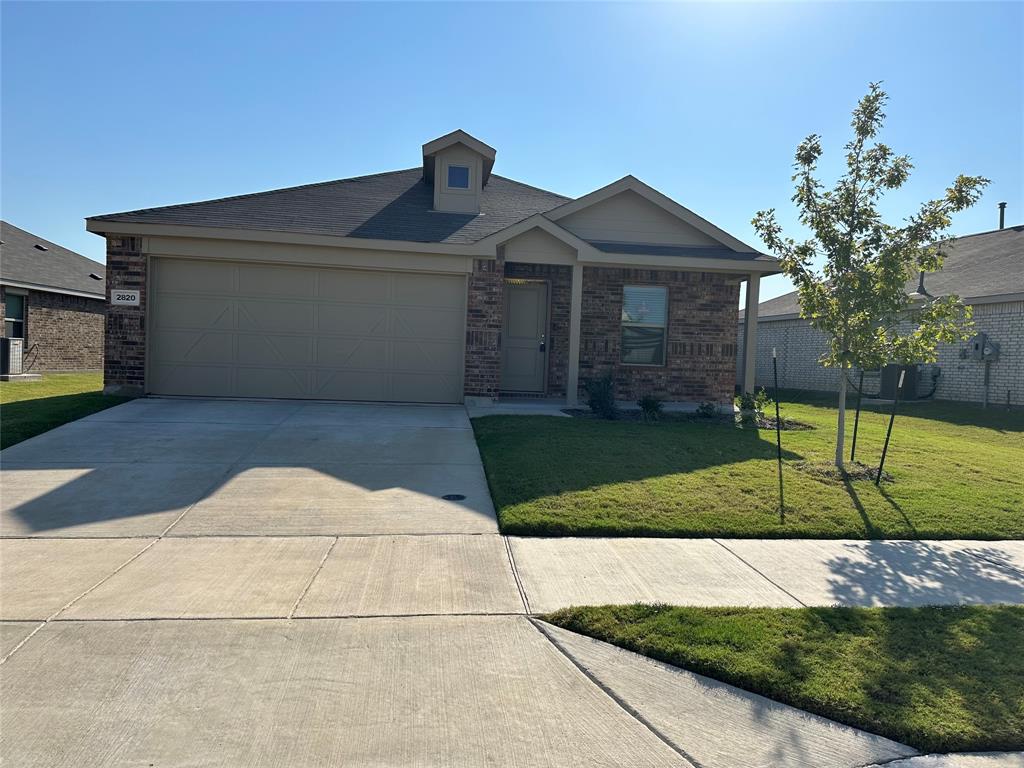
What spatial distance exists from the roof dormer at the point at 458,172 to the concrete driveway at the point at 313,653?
886 cm

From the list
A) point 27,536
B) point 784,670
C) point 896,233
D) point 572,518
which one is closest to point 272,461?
point 27,536

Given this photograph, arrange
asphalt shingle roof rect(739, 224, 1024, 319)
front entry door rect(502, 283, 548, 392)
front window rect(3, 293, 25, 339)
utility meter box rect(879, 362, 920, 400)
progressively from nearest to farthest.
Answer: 1. front entry door rect(502, 283, 548, 392)
2. asphalt shingle roof rect(739, 224, 1024, 319)
3. utility meter box rect(879, 362, 920, 400)
4. front window rect(3, 293, 25, 339)

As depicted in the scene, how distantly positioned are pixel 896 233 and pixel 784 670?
6.31 m

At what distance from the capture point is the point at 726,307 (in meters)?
13.7

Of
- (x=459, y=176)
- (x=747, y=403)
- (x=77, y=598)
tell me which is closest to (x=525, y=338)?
(x=459, y=176)

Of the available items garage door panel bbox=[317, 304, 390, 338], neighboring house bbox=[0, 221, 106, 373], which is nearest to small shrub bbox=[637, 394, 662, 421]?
garage door panel bbox=[317, 304, 390, 338]

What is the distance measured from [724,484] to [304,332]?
8072 millimetres

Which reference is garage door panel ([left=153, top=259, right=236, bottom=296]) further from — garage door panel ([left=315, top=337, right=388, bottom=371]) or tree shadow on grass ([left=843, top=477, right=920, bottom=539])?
tree shadow on grass ([left=843, top=477, right=920, bottom=539])

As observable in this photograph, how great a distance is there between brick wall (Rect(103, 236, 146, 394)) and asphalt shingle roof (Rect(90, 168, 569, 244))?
574mm

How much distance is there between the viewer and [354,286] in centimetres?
1255

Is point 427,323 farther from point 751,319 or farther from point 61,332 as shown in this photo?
point 61,332

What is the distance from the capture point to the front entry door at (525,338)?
13.8m

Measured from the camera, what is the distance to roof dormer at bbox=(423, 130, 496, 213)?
46.9 feet

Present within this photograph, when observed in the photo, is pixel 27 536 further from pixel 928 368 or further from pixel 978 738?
pixel 928 368
